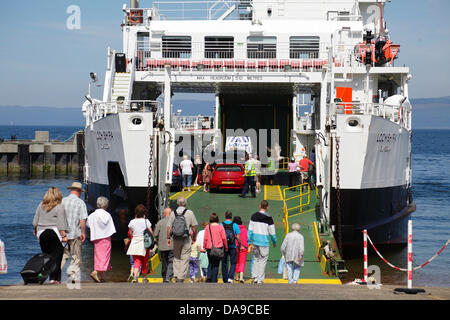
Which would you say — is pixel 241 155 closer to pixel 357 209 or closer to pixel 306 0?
pixel 306 0

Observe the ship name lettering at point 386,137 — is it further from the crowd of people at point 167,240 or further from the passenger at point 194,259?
the passenger at point 194,259

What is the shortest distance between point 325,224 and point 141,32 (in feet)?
44.7

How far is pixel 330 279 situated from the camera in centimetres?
1421

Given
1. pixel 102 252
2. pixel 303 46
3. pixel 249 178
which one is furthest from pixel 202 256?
pixel 303 46

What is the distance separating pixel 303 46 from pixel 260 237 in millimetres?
17275

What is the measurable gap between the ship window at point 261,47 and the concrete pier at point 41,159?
110 ft

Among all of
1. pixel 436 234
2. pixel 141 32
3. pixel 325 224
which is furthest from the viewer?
pixel 436 234

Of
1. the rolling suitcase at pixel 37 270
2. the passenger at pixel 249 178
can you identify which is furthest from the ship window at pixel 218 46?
the rolling suitcase at pixel 37 270

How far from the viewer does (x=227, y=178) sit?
78.3ft

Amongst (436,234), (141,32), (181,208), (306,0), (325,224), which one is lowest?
(436,234)

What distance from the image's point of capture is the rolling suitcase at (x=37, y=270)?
9852 mm

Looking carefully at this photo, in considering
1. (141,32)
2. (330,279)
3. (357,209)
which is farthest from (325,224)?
(141,32)

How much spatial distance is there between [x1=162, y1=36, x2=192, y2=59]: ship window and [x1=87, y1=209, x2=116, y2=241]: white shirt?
17.5m
